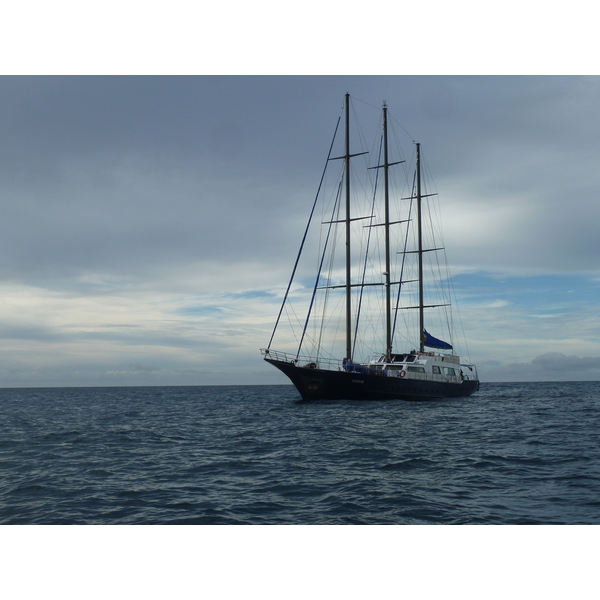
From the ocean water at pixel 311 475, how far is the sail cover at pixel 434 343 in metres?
26.2

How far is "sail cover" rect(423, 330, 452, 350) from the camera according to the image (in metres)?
56.6

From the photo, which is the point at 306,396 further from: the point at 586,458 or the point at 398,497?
the point at 398,497

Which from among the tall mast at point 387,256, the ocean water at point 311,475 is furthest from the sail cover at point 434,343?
the ocean water at point 311,475

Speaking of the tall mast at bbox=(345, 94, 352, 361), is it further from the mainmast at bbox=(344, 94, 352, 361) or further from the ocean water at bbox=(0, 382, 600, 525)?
the ocean water at bbox=(0, 382, 600, 525)

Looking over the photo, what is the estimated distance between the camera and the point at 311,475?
1636 cm

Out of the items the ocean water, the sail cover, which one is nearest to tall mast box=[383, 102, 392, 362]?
the sail cover

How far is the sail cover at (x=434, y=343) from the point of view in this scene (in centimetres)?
5662

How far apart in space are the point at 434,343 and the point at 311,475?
4321 cm

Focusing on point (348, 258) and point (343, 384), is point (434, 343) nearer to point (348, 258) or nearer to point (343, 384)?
point (348, 258)

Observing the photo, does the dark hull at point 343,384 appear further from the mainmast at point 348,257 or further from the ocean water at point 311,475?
the ocean water at point 311,475

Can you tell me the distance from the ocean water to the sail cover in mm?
26165

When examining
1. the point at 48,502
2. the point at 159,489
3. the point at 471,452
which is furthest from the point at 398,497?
the point at 48,502

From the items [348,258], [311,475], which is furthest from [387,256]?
[311,475]

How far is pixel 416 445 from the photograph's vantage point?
22.4 meters
